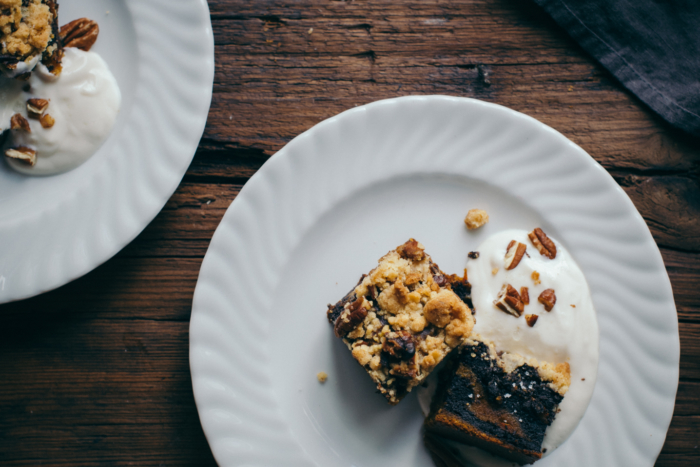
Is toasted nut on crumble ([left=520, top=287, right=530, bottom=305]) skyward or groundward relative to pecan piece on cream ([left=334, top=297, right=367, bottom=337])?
skyward

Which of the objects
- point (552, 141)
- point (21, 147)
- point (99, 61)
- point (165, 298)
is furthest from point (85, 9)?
point (552, 141)

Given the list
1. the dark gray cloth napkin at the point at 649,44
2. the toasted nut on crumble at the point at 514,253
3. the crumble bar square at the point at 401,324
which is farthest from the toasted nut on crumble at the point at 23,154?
the dark gray cloth napkin at the point at 649,44

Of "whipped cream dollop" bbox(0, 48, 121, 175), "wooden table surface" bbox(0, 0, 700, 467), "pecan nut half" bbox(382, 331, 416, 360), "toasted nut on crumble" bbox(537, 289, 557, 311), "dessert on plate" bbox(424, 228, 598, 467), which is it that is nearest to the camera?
"pecan nut half" bbox(382, 331, 416, 360)

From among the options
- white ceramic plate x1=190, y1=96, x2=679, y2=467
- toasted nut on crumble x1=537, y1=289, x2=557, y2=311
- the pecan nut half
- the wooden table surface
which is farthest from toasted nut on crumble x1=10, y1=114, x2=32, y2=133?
toasted nut on crumble x1=537, y1=289, x2=557, y2=311

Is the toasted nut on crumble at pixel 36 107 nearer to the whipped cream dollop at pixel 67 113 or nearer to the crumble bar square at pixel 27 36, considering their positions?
the whipped cream dollop at pixel 67 113

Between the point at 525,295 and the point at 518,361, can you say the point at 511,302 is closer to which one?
the point at 525,295

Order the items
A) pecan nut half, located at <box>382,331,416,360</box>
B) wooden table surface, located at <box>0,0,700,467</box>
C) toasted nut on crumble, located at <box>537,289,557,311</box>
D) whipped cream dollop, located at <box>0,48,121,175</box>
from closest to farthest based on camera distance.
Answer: pecan nut half, located at <box>382,331,416,360</box> < toasted nut on crumble, located at <box>537,289,557,311</box> < whipped cream dollop, located at <box>0,48,121,175</box> < wooden table surface, located at <box>0,0,700,467</box>

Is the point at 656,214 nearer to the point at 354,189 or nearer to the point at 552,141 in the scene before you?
the point at 552,141

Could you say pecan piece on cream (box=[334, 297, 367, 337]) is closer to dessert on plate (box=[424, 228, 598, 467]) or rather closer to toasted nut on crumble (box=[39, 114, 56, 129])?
dessert on plate (box=[424, 228, 598, 467])
